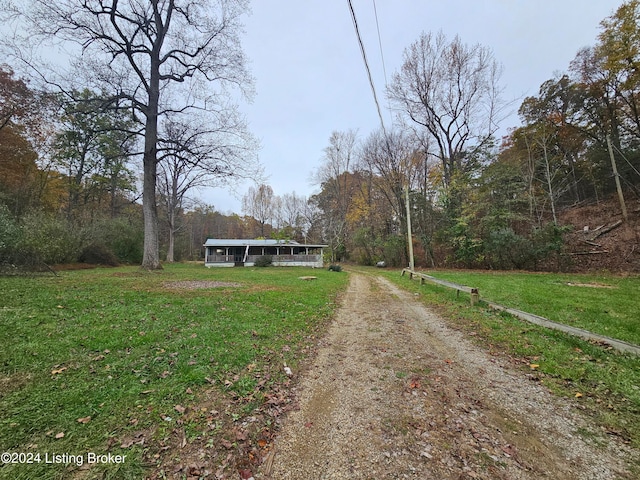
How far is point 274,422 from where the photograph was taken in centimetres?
227

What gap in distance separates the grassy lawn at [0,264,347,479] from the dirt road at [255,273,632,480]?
56cm

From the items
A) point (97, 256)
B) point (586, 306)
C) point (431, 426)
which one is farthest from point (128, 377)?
point (97, 256)

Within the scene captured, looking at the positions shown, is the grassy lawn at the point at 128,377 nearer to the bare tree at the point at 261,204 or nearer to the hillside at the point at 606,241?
the hillside at the point at 606,241

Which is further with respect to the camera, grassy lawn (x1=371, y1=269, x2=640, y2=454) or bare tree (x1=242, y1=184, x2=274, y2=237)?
bare tree (x1=242, y1=184, x2=274, y2=237)

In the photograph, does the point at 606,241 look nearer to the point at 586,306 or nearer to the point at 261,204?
the point at 586,306

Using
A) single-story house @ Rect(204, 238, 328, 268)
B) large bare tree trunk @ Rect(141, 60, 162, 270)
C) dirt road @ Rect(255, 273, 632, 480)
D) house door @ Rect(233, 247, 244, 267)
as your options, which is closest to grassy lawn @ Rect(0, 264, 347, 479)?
dirt road @ Rect(255, 273, 632, 480)

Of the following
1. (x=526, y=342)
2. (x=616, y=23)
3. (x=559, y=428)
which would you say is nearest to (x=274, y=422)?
(x=559, y=428)

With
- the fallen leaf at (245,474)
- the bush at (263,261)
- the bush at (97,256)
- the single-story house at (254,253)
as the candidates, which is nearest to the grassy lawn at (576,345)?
the fallen leaf at (245,474)

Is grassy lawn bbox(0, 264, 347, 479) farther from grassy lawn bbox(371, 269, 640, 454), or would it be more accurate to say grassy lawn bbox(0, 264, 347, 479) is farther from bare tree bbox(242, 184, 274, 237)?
bare tree bbox(242, 184, 274, 237)

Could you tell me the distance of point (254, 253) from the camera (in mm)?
30094

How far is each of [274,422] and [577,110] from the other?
3048cm

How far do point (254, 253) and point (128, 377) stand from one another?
92.0 ft

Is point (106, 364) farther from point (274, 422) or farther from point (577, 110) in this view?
point (577, 110)

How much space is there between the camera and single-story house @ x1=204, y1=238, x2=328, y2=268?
27845 millimetres
